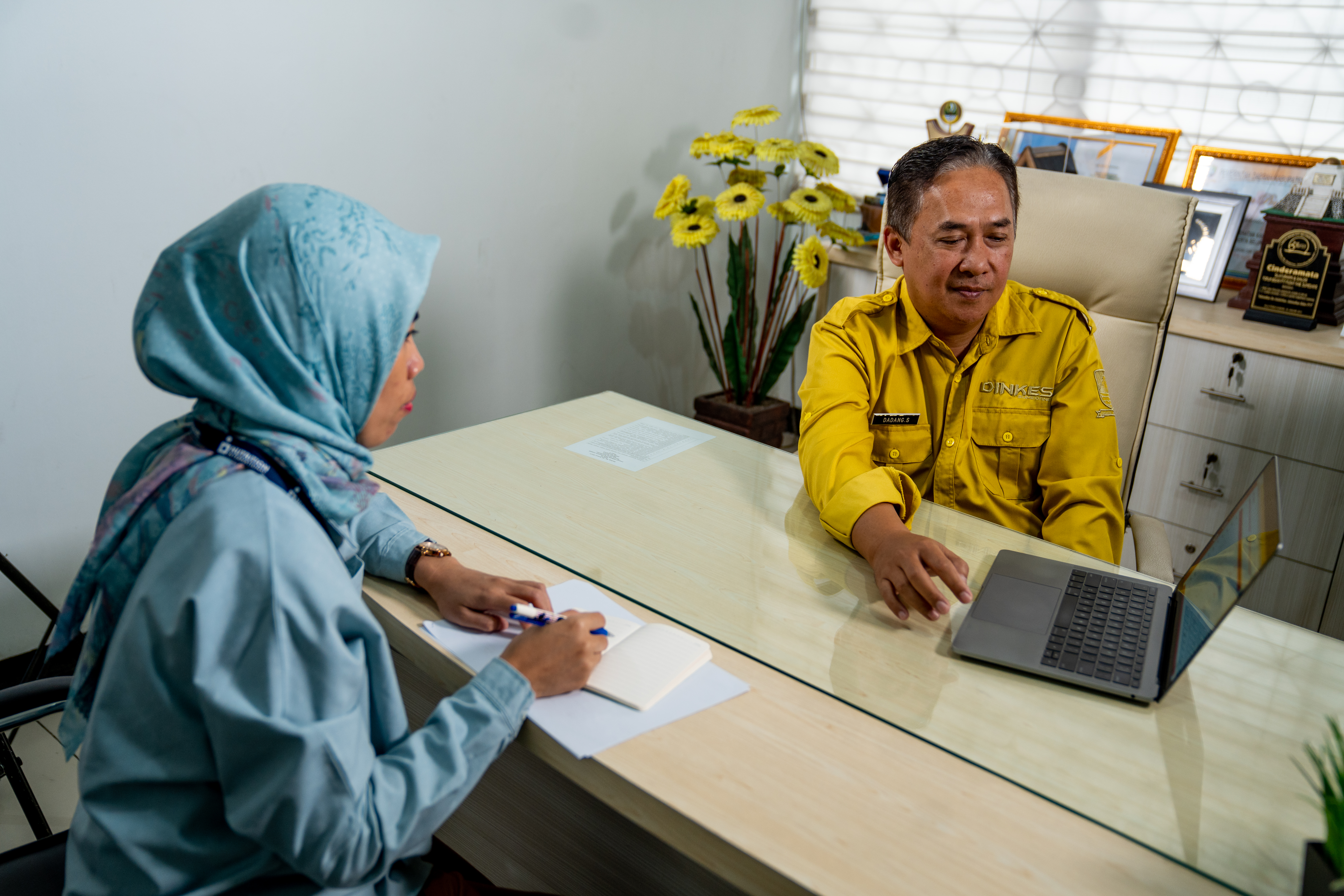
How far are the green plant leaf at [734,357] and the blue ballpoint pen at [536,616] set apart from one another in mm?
2189

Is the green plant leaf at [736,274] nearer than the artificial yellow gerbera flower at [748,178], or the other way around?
the artificial yellow gerbera flower at [748,178]

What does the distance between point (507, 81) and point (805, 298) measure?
4.66ft

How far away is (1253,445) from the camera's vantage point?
92.4 inches

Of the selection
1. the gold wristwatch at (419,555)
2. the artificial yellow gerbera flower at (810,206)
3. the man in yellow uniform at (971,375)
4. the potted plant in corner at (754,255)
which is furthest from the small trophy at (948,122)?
the gold wristwatch at (419,555)

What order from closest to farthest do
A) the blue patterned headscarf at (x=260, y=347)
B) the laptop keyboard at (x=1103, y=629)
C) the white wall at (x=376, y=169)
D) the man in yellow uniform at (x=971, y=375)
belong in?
the blue patterned headscarf at (x=260, y=347) → the laptop keyboard at (x=1103, y=629) → the man in yellow uniform at (x=971, y=375) → the white wall at (x=376, y=169)

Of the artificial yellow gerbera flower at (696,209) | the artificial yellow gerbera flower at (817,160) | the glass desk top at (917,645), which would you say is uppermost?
the artificial yellow gerbera flower at (817,160)

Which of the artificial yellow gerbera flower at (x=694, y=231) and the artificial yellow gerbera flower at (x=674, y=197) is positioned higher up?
the artificial yellow gerbera flower at (x=674, y=197)

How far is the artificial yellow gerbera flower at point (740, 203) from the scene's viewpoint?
282 cm

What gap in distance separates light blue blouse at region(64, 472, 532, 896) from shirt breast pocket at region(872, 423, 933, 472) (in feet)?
3.18

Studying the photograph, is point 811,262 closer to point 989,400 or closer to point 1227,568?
point 989,400

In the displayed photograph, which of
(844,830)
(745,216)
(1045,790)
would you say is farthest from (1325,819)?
(745,216)

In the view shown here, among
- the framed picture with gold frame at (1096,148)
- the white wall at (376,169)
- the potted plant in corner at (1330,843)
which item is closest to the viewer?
the potted plant in corner at (1330,843)

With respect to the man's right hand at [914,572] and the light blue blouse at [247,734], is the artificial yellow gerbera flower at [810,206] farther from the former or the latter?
the light blue blouse at [247,734]

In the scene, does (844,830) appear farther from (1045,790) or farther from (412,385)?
(412,385)
